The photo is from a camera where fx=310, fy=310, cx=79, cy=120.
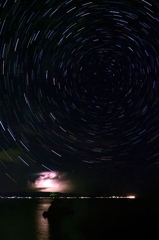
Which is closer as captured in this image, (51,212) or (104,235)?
(104,235)

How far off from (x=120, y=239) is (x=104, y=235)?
13.5 ft

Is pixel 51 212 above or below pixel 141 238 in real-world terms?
above

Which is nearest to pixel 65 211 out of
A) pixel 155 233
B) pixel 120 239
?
pixel 155 233

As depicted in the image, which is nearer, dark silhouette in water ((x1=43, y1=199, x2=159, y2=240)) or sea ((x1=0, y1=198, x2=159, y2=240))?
sea ((x1=0, y1=198, x2=159, y2=240))

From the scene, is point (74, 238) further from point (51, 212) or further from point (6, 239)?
point (51, 212)

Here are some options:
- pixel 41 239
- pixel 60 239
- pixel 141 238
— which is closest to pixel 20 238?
pixel 41 239

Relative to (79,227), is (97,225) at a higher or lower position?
higher

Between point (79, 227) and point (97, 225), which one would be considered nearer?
point (79, 227)

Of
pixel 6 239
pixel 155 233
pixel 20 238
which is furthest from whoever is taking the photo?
pixel 155 233

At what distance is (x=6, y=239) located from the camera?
35375mm

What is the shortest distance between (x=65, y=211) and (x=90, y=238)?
46.6 metres

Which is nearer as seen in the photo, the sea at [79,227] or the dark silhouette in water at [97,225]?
the sea at [79,227]

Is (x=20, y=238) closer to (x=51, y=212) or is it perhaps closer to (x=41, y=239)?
(x=41, y=239)

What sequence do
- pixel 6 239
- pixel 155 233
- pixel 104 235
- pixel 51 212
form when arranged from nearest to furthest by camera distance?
1. pixel 6 239
2. pixel 104 235
3. pixel 155 233
4. pixel 51 212
